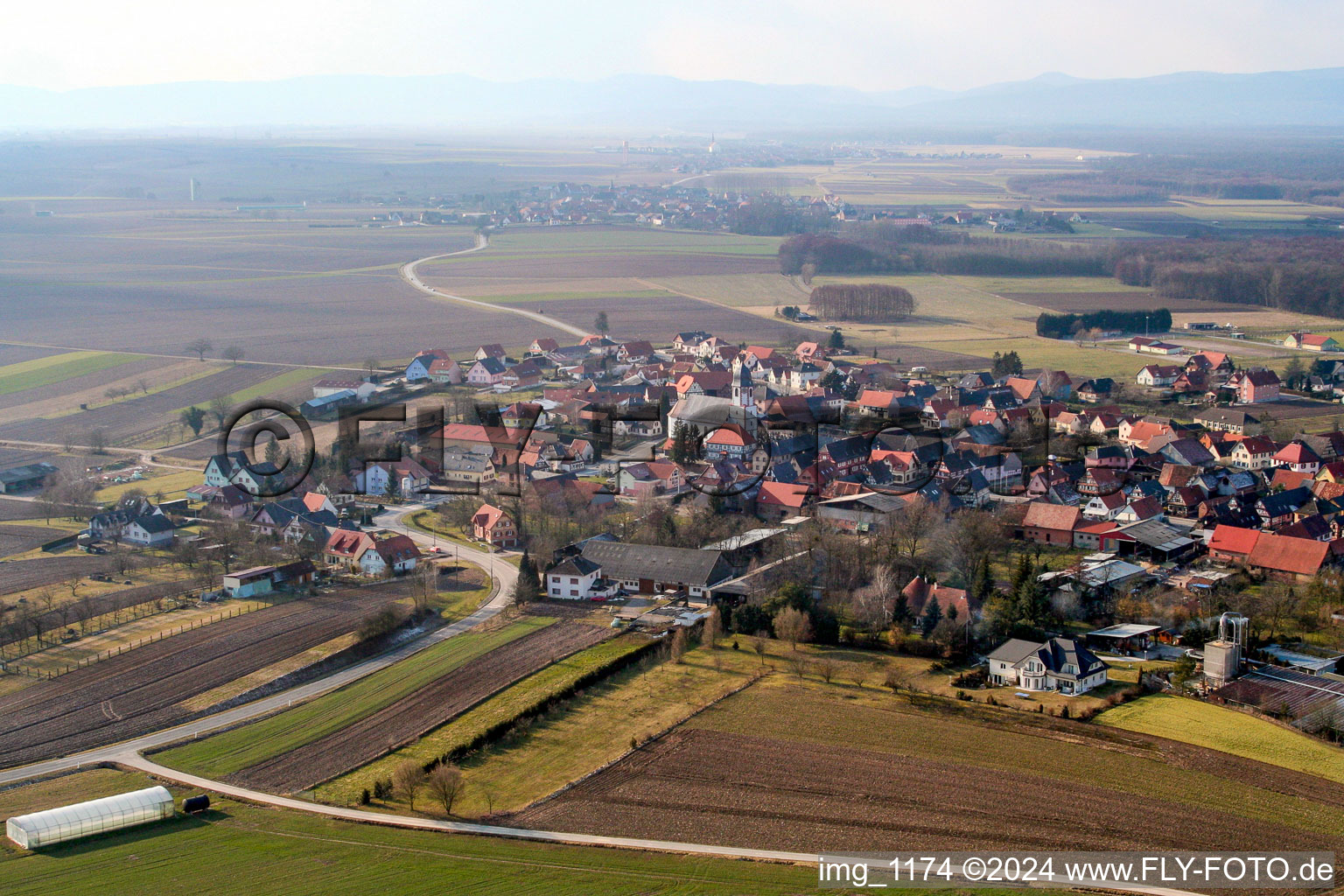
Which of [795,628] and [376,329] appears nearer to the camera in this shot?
[795,628]

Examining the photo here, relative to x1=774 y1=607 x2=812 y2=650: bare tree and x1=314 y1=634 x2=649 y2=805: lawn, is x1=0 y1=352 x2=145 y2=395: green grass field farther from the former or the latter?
x1=774 y1=607 x2=812 y2=650: bare tree

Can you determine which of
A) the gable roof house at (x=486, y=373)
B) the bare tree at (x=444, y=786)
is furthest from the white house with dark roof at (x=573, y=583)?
the gable roof house at (x=486, y=373)

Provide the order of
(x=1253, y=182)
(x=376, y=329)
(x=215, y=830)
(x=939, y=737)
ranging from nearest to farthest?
(x=215, y=830) < (x=939, y=737) < (x=376, y=329) < (x=1253, y=182)

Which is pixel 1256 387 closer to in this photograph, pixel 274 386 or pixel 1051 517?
pixel 1051 517

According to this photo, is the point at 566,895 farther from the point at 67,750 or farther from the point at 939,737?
the point at 67,750

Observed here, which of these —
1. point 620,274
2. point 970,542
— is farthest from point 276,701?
point 620,274

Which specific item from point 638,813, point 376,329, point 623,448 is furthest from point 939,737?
point 376,329

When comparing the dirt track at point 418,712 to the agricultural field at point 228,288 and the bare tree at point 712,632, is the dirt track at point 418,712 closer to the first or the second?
the bare tree at point 712,632
